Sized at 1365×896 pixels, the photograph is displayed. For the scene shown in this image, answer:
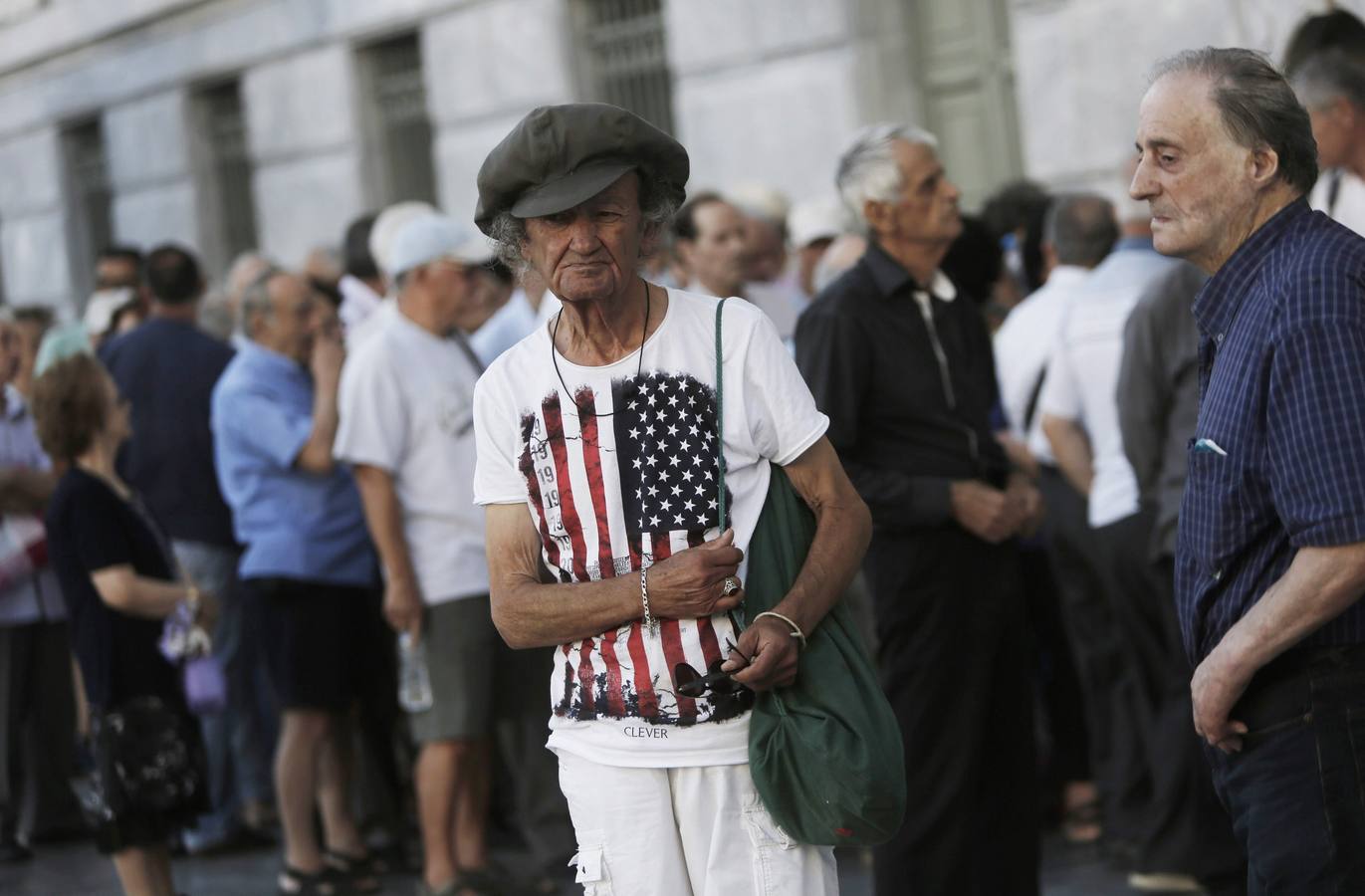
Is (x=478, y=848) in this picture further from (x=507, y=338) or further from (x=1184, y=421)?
(x=1184, y=421)

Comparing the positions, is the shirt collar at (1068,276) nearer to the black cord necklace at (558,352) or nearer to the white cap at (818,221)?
the white cap at (818,221)

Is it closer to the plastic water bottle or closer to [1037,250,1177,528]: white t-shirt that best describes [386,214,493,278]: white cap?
the plastic water bottle

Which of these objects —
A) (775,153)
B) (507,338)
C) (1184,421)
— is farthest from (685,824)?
(775,153)

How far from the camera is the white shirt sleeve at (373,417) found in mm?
6621

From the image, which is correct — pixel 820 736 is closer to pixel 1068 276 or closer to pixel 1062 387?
pixel 1062 387

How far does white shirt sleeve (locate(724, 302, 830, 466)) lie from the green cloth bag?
50mm

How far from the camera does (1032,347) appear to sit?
7.32 metres

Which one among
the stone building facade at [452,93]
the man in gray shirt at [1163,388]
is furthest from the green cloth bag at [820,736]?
the stone building facade at [452,93]

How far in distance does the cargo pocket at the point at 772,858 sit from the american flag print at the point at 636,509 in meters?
0.21

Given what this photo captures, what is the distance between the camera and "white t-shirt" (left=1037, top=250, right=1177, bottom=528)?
263 inches

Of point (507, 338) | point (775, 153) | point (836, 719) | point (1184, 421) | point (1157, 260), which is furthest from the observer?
point (775, 153)

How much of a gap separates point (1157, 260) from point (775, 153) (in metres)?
5.56

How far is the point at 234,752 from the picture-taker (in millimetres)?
8883

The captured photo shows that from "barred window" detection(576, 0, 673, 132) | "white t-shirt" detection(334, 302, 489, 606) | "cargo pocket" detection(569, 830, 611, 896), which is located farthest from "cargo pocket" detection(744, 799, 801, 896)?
"barred window" detection(576, 0, 673, 132)
